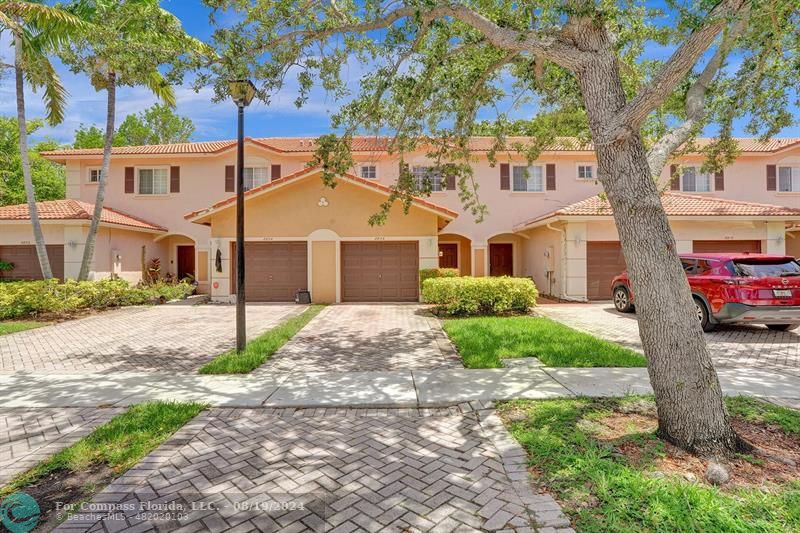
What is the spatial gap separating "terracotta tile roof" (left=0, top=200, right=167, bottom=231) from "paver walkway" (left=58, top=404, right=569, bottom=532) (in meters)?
15.7

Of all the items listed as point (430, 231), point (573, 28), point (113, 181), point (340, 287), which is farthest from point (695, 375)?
point (113, 181)

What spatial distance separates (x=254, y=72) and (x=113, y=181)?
18242 mm

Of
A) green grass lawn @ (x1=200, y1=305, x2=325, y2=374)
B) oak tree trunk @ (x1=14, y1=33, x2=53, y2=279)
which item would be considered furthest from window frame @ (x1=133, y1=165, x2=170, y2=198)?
green grass lawn @ (x1=200, y1=305, x2=325, y2=374)

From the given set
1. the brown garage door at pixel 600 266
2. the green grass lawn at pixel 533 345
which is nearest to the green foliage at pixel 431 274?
the green grass lawn at pixel 533 345

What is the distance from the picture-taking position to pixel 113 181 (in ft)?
64.4

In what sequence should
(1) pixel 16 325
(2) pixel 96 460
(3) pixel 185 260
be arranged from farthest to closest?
(3) pixel 185 260 < (1) pixel 16 325 < (2) pixel 96 460

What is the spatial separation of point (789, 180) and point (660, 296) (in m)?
24.2

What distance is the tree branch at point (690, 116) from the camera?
418cm

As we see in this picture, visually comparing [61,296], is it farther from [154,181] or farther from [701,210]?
[701,210]

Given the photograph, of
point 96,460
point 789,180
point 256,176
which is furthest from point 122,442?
point 789,180

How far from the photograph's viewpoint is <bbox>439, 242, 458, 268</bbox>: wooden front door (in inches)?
859

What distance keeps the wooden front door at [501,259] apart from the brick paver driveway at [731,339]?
8994 mm

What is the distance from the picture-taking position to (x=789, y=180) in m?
19.8

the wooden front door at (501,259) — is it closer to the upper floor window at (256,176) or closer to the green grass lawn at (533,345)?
the green grass lawn at (533,345)
